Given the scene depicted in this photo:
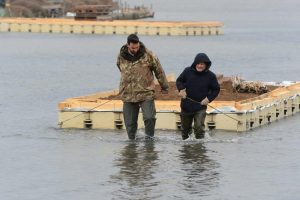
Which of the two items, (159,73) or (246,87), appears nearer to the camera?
(159,73)

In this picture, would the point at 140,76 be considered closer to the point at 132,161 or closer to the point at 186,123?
the point at 186,123

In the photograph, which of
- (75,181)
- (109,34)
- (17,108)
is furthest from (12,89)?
(109,34)

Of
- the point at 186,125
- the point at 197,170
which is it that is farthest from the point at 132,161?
the point at 186,125

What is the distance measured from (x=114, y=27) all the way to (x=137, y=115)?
217 ft

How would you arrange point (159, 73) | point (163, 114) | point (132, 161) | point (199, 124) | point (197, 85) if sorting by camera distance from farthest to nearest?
point (163, 114), point (199, 124), point (197, 85), point (159, 73), point (132, 161)

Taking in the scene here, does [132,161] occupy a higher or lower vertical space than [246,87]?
lower

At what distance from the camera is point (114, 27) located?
84.9 metres

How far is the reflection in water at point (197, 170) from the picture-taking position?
590 inches

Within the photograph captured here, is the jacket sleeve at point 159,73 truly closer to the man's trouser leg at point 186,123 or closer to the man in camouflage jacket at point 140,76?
the man in camouflage jacket at point 140,76

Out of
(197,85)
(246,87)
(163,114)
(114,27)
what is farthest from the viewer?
(114,27)

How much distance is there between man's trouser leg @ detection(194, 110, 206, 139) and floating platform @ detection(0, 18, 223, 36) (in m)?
64.5

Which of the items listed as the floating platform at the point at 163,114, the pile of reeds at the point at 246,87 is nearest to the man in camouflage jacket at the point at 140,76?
the floating platform at the point at 163,114

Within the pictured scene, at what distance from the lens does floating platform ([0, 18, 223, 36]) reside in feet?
276

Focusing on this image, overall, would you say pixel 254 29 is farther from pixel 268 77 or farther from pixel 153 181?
pixel 153 181
